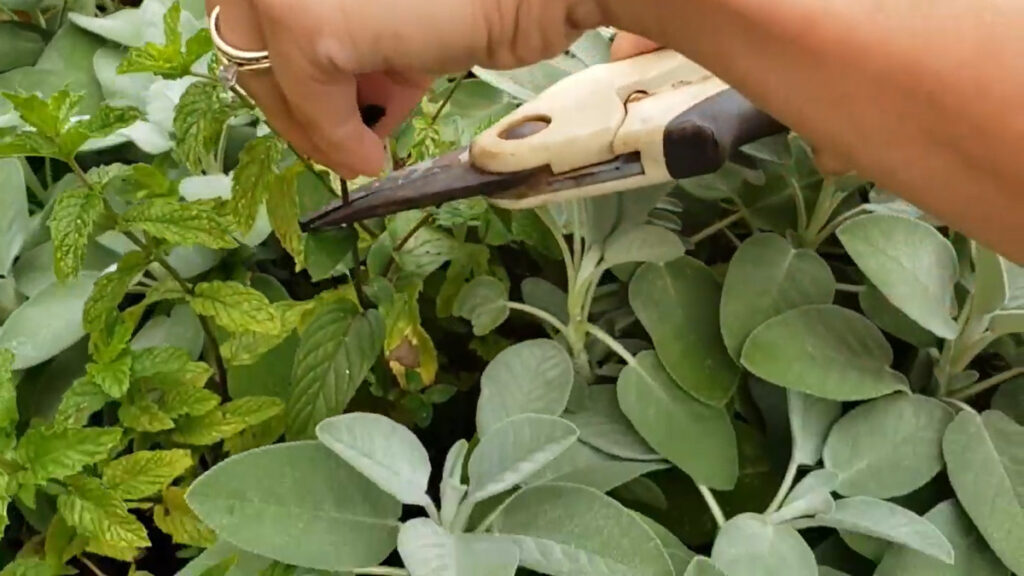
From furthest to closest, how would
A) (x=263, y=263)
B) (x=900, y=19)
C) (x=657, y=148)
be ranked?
(x=263, y=263), (x=657, y=148), (x=900, y=19)

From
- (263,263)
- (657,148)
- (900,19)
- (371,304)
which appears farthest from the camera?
(263,263)

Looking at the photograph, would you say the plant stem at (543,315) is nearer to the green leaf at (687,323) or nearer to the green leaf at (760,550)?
the green leaf at (687,323)

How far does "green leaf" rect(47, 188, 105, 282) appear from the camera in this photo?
0.48 meters

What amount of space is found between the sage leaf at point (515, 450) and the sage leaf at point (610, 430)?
0.09m

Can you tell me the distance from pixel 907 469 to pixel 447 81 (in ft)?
1.33

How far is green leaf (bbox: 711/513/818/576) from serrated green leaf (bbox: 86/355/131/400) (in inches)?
12.6

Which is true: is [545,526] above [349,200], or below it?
below

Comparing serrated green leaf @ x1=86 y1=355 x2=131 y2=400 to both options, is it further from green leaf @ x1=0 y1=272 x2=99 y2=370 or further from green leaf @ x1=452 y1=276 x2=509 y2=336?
green leaf @ x1=452 y1=276 x2=509 y2=336

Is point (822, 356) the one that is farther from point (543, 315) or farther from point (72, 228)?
point (72, 228)

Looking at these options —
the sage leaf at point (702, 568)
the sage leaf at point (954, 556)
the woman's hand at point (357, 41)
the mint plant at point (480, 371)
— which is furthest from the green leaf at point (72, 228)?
the sage leaf at point (954, 556)

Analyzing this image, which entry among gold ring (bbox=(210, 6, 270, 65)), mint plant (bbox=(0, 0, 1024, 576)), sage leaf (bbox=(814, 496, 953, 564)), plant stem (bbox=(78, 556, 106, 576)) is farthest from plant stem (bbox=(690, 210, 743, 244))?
plant stem (bbox=(78, 556, 106, 576))

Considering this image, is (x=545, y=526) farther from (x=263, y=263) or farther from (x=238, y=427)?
(x=263, y=263)

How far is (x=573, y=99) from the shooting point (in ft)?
1.71

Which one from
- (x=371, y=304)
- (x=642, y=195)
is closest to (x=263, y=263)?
(x=371, y=304)
